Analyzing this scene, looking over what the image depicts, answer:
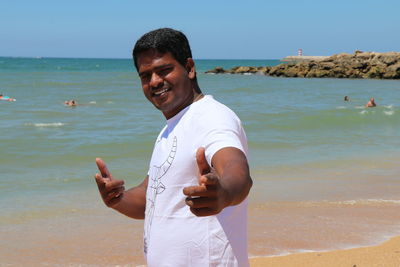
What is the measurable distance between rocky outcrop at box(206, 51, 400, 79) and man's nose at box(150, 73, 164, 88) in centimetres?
5249

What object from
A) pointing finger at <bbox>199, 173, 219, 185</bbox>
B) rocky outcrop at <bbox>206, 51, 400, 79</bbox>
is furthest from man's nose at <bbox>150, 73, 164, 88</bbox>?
rocky outcrop at <bbox>206, 51, 400, 79</bbox>

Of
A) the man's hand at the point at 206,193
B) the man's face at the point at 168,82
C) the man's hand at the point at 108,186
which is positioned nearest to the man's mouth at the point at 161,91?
the man's face at the point at 168,82

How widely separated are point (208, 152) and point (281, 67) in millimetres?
62167

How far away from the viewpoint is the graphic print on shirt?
1.91m

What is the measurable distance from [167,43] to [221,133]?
41 centimetres

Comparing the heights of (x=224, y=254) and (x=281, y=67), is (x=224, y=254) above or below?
above

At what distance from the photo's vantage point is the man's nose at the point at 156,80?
6.56 feet

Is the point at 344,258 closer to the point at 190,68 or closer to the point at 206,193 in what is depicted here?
the point at 190,68

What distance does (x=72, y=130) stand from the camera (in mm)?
16641

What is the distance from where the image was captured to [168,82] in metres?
2.00

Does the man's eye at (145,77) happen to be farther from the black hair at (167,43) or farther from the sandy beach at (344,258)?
the sandy beach at (344,258)

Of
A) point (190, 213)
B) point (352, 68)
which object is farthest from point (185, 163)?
point (352, 68)

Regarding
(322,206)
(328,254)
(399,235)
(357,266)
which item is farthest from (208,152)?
(322,206)

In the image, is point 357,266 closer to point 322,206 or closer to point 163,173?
point 322,206
